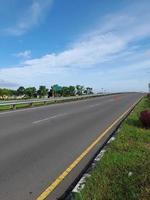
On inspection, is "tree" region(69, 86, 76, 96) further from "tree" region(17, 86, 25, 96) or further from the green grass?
the green grass

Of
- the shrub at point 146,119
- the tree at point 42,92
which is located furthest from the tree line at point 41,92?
the shrub at point 146,119

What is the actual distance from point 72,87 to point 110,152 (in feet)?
189

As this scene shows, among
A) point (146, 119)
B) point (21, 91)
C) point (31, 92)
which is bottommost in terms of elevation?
point (146, 119)

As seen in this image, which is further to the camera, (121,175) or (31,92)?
(31,92)

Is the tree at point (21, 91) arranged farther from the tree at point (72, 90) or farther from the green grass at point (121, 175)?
the green grass at point (121, 175)

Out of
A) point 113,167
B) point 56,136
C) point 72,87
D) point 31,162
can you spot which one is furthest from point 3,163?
point 72,87

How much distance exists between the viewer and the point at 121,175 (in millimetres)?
7172

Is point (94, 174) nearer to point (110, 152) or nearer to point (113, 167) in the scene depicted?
point (113, 167)

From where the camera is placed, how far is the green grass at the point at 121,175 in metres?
5.95

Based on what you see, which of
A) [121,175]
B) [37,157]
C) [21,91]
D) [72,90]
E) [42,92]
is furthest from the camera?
[72,90]

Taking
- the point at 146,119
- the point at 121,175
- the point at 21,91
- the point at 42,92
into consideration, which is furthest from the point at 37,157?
the point at 21,91

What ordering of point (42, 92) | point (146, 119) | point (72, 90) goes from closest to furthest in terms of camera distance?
point (146, 119), point (42, 92), point (72, 90)

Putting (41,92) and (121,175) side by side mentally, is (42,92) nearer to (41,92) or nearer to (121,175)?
(41,92)

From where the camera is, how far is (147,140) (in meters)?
11.9
